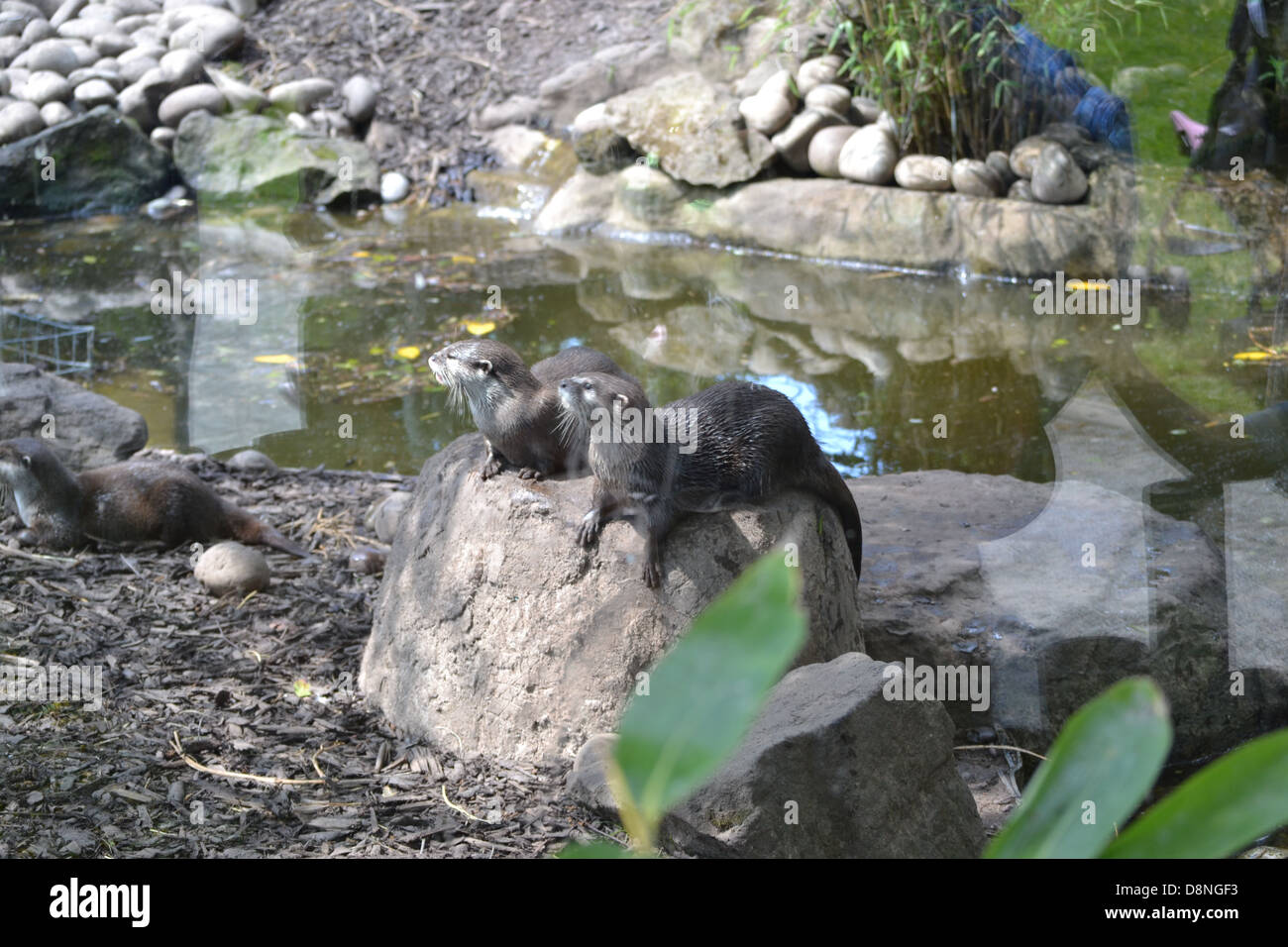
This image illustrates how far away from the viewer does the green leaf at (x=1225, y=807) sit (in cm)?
50

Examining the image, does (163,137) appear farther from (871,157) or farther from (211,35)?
(871,157)

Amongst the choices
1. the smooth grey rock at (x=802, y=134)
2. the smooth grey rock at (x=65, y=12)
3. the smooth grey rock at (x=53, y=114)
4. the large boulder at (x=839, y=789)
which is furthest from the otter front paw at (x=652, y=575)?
the smooth grey rock at (x=65, y=12)

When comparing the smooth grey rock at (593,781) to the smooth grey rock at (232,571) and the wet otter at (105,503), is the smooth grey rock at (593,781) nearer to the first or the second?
the smooth grey rock at (232,571)

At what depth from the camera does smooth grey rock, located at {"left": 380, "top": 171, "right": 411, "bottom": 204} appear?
10.6 metres

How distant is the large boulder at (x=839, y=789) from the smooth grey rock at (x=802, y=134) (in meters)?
6.88

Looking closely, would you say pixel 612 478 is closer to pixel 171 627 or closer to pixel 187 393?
pixel 171 627

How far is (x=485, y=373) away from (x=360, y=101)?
30.1 ft

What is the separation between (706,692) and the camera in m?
0.51

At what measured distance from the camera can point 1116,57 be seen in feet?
18.7

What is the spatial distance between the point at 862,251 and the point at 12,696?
6.51m

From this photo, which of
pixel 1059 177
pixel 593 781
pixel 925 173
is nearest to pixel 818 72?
pixel 925 173
